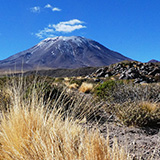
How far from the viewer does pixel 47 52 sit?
188 meters

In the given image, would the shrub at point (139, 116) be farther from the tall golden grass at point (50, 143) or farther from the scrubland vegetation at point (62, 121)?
the tall golden grass at point (50, 143)

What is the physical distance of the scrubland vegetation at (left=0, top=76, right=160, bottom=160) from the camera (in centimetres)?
157

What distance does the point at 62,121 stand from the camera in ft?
7.84

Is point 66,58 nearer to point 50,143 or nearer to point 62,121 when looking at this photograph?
point 62,121

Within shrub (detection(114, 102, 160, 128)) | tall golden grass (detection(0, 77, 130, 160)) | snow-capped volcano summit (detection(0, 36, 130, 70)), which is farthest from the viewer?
snow-capped volcano summit (detection(0, 36, 130, 70))

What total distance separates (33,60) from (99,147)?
179483mm

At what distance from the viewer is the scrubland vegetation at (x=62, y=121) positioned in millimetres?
1570

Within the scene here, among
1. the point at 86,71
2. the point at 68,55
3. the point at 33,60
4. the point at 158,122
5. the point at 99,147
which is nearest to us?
the point at 99,147

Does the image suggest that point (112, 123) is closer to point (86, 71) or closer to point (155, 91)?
point (155, 91)

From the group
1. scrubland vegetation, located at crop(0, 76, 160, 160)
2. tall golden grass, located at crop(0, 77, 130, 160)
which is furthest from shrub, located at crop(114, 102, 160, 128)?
tall golden grass, located at crop(0, 77, 130, 160)

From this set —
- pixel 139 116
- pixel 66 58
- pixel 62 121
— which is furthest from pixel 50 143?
pixel 66 58

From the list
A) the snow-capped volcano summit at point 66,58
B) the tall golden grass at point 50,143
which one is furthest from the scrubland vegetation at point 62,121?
the snow-capped volcano summit at point 66,58

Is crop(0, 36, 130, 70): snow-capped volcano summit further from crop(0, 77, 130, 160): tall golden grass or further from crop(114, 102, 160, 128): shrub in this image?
crop(0, 77, 130, 160): tall golden grass

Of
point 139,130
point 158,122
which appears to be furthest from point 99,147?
point 158,122
